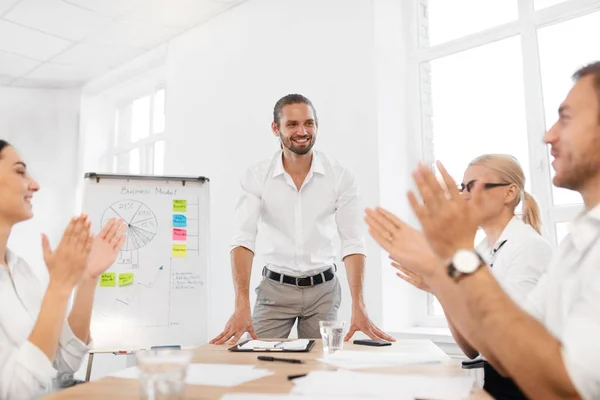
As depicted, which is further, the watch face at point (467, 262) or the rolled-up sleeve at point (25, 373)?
the rolled-up sleeve at point (25, 373)

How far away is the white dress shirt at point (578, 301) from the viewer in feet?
2.53

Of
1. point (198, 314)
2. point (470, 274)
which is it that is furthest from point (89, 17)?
point (470, 274)

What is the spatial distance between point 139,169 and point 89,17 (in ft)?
5.83

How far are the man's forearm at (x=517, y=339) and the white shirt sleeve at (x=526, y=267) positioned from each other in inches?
27.8

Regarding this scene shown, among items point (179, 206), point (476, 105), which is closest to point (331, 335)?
point (179, 206)

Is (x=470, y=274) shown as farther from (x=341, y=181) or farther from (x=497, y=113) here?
(x=497, y=113)

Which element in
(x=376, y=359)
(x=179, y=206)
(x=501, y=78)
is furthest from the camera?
(x=501, y=78)

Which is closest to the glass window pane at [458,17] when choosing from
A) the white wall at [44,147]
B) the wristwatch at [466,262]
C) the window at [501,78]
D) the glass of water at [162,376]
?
the window at [501,78]

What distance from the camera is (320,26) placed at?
3.34 metres

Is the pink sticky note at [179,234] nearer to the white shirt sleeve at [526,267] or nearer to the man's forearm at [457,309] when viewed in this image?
the white shirt sleeve at [526,267]

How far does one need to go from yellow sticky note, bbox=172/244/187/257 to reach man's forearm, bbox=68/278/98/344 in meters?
1.32

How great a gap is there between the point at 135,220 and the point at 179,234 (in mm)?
248

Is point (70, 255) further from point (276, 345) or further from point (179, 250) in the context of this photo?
point (179, 250)

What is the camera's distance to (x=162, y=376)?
2.62 ft
